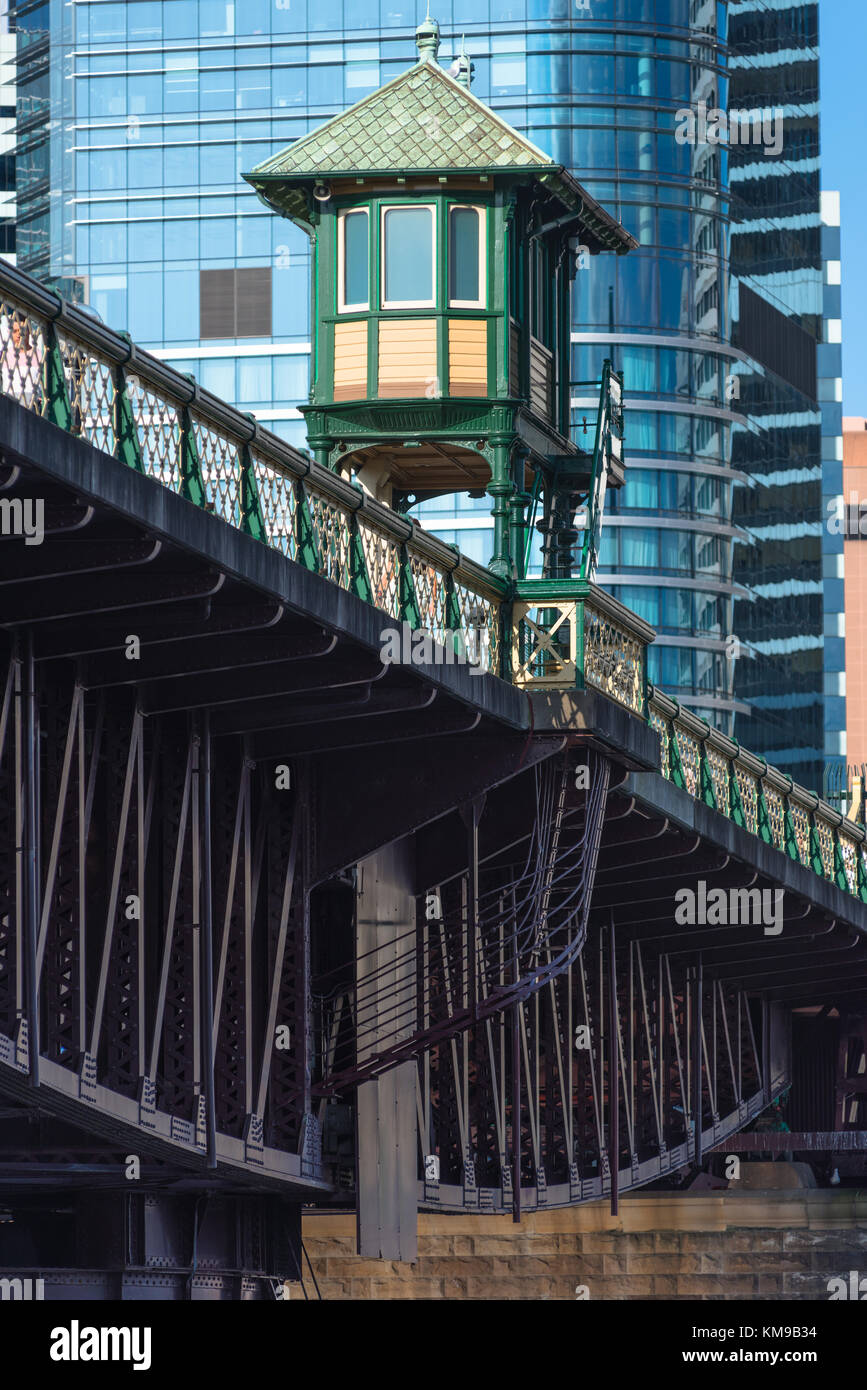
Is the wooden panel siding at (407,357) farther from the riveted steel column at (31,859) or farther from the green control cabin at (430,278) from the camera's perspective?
Result: the riveted steel column at (31,859)

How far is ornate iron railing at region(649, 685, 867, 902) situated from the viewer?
45.3 meters

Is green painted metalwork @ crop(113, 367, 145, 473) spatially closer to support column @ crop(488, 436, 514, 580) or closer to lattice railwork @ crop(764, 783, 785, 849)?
support column @ crop(488, 436, 514, 580)

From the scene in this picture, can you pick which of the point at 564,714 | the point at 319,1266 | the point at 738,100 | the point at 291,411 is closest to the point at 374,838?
the point at 564,714

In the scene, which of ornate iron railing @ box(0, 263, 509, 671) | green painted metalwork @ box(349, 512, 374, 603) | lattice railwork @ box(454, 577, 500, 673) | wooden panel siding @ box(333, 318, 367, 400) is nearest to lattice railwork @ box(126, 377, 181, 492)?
ornate iron railing @ box(0, 263, 509, 671)

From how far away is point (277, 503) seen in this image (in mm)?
29422

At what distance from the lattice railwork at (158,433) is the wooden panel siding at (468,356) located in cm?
1063

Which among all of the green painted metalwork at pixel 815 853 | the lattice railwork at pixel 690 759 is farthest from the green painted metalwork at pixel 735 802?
the green painted metalwork at pixel 815 853

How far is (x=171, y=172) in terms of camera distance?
133 meters

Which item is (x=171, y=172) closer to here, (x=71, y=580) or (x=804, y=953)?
(x=804, y=953)

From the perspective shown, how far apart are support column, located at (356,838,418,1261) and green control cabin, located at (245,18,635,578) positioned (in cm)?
422

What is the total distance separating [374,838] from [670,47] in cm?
9833

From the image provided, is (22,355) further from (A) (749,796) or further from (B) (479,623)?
(A) (749,796)

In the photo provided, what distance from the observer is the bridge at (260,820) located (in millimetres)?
27172

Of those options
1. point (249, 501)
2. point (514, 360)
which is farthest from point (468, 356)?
point (249, 501)
